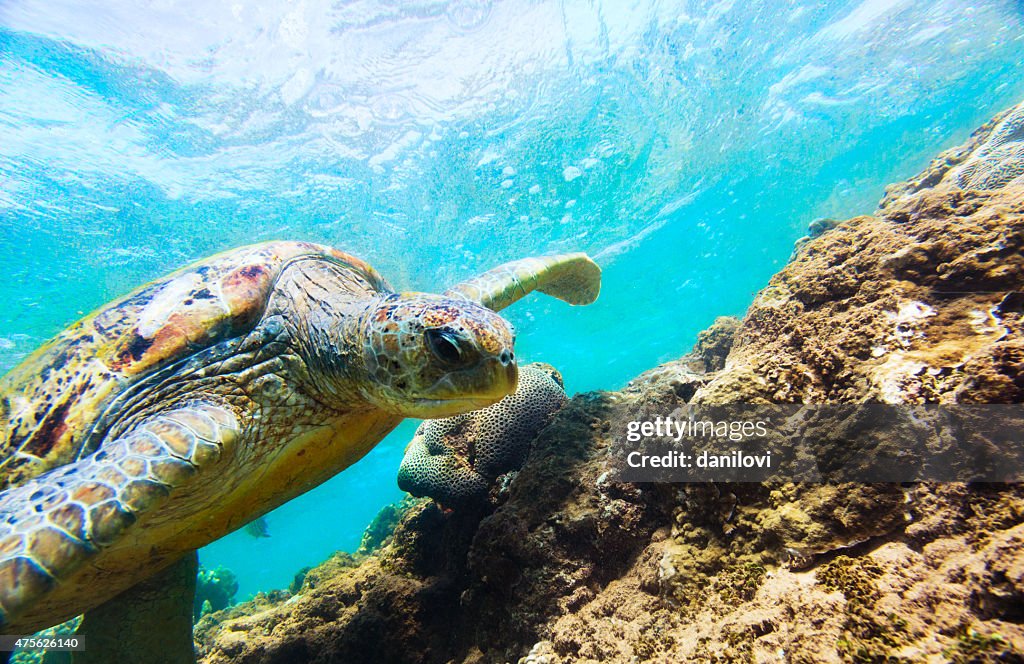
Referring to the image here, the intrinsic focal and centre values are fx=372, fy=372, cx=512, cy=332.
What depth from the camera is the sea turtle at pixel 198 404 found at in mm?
1484

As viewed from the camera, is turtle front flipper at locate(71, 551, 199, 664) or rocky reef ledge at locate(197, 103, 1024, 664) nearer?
rocky reef ledge at locate(197, 103, 1024, 664)

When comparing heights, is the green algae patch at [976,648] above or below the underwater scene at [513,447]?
below

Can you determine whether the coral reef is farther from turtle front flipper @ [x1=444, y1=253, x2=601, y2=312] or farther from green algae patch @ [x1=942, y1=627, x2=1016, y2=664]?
green algae patch @ [x1=942, y1=627, x2=1016, y2=664]

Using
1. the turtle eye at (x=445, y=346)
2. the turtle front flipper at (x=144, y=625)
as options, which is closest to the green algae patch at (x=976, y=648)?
the turtle eye at (x=445, y=346)

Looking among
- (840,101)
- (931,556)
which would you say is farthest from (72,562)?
(840,101)

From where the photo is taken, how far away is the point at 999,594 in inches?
32.0

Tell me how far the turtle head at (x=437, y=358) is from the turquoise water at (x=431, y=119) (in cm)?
989

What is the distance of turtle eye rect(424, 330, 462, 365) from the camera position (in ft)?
5.44

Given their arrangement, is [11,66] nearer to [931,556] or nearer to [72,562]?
[72,562]

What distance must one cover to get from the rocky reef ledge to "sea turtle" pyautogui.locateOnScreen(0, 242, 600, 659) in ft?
3.05

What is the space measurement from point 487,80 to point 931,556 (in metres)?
11.7

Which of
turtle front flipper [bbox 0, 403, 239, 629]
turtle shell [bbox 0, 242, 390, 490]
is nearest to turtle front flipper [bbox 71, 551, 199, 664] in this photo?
turtle shell [bbox 0, 242, 390, 490]

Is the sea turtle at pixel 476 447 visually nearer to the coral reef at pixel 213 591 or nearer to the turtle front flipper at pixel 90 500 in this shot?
the turtle front flipper at pixel 90 500

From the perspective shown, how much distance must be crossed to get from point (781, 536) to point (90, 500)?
2.61 meters
